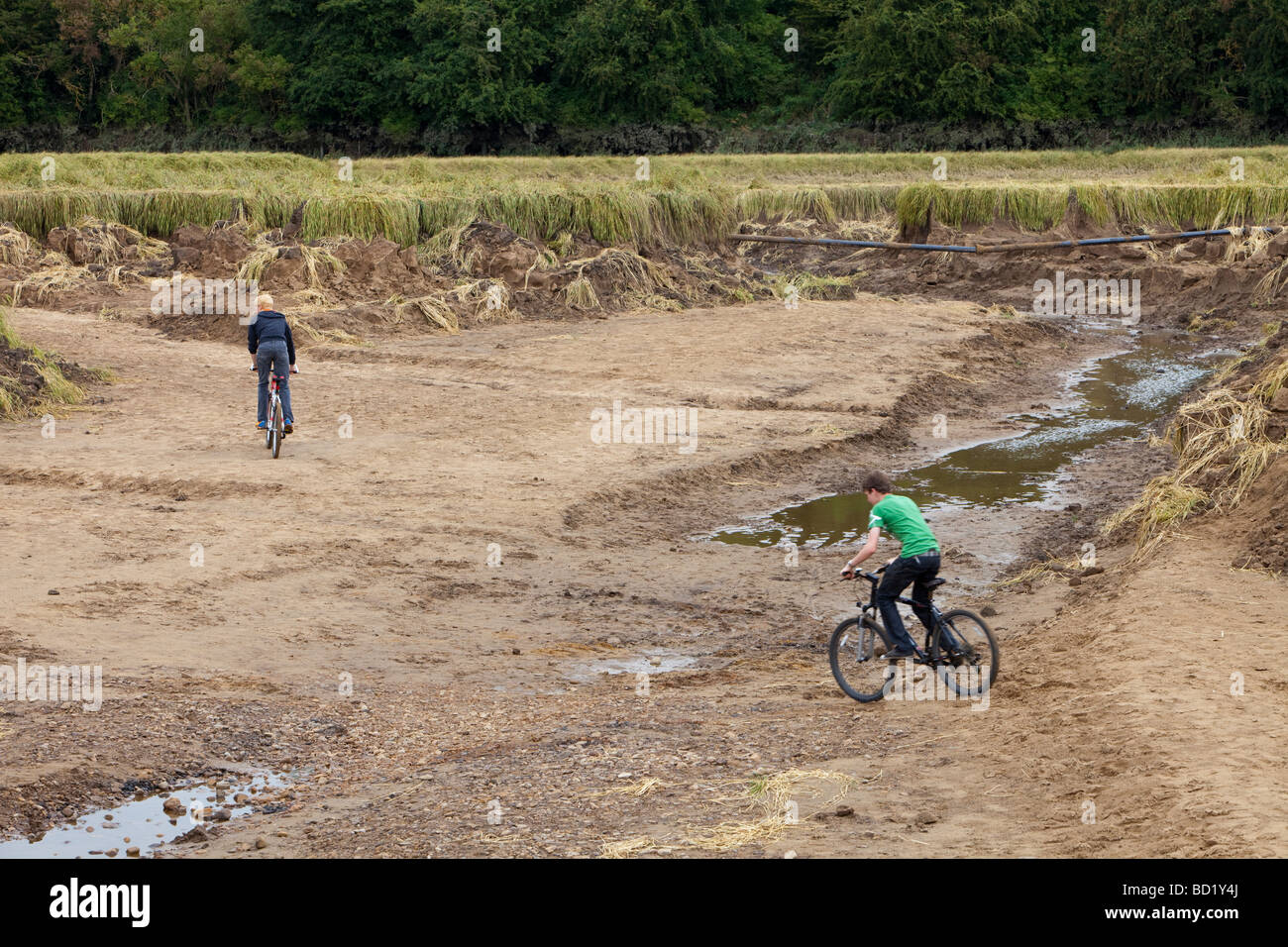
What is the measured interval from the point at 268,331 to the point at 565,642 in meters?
6.36

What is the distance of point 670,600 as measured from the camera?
11.1m

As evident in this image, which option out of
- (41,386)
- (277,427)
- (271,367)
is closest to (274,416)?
(277,427)

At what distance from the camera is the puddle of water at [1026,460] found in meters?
13.6

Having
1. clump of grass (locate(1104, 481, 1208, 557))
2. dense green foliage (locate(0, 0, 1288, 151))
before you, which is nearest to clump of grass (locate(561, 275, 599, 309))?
clump of grass (locate(1104, 481, 1208, 557))

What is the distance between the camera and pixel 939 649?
834 cm

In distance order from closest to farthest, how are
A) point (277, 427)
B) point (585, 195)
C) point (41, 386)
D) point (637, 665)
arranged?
point (637, 665) < point (277, 427) < point (41, 386) < point (585, 195)

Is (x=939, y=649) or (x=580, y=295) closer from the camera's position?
(x=939, y=649)

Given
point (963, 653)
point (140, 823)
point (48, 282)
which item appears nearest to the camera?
point (140, 823)

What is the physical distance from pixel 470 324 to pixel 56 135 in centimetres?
4569

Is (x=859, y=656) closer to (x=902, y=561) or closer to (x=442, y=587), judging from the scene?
(x=902, y=561)

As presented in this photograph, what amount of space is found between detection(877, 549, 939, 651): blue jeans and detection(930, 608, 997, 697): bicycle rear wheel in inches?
5.2

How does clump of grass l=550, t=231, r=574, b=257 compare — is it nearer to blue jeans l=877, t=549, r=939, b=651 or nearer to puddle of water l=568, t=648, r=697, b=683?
puddle of water l=568, t=648, r=697, b=683

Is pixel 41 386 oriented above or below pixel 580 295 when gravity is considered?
below

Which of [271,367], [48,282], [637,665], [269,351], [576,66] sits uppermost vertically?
[576,66]
